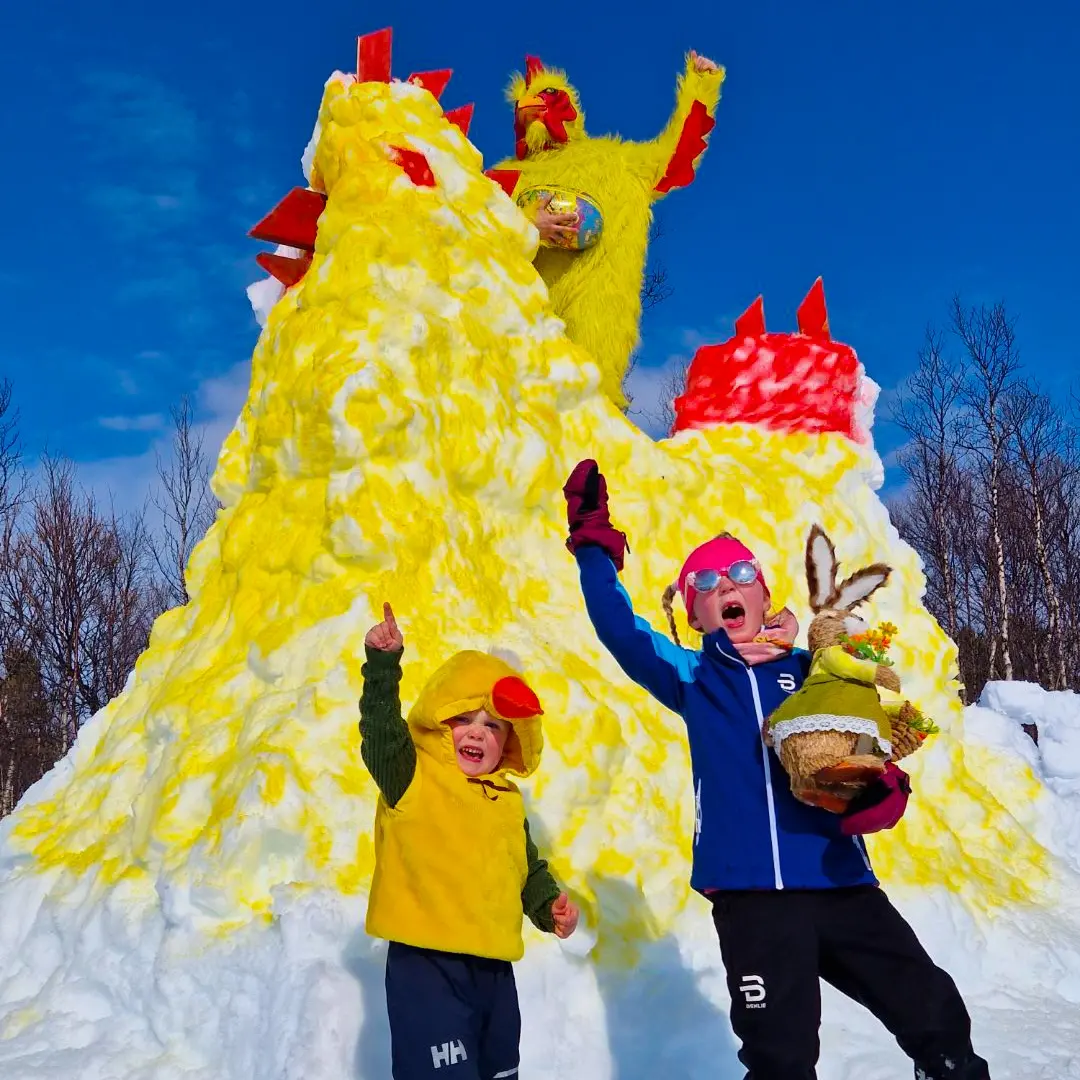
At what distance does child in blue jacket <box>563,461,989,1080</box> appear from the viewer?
1.84 m

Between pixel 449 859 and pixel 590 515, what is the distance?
764 millimetres

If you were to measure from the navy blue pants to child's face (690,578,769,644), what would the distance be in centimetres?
86

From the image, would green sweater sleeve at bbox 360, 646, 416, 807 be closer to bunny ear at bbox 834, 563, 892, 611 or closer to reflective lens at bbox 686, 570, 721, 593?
reflective lens at bbox 686, 570, 721, 593

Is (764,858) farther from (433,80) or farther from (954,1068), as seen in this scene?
(433,80)

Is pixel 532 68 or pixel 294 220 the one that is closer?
pixel 294 220

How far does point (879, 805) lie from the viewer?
182 cm

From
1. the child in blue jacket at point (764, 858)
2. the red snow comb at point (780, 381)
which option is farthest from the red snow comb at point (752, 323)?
the child in blue jacket at point (764, 858)

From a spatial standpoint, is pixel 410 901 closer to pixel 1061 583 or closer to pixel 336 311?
pixel 336 311

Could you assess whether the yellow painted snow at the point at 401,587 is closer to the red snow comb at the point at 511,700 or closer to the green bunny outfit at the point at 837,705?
the red snow comb at the point at 511,700

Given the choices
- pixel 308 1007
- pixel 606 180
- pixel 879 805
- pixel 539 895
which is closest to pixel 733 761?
pixel 879 805

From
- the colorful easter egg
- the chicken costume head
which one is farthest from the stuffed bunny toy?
the chicken costume head

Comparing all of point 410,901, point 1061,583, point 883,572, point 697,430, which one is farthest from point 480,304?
point 1061,583

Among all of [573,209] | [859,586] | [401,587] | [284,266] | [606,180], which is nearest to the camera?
[859,586]

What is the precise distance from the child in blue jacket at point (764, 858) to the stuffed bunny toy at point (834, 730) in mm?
68
